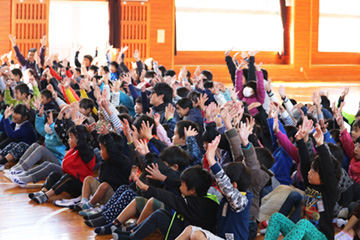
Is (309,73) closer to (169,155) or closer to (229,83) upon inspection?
(229,83)

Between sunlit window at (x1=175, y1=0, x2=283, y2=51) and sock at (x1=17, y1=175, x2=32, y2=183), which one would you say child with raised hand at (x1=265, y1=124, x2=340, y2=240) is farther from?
sunlit window at (x1=175, y1=0, x2=283, y2=51)

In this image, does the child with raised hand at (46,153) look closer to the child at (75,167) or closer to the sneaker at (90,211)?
the child at (75,167)

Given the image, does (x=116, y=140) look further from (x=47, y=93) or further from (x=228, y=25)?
(x=228, y=25)

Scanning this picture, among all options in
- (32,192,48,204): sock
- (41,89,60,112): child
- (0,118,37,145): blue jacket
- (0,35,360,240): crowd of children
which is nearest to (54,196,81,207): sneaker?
(0,35,360,240): crowd of children

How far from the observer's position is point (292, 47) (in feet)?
57.2

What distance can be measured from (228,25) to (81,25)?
196 inches

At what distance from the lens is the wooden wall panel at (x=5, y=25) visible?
13281mm

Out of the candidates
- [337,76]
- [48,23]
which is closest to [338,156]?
[48,23]

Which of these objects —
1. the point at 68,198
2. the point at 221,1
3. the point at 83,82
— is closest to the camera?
the point at 68,198

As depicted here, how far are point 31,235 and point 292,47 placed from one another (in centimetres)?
1488

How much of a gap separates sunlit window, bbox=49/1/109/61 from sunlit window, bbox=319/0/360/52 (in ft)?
26.6

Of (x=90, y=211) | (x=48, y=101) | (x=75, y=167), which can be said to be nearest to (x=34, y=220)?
(x=90, y=211)

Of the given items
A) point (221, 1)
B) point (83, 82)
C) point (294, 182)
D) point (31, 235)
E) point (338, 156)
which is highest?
point (221, 1)

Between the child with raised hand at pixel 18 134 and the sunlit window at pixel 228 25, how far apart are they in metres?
10.6
